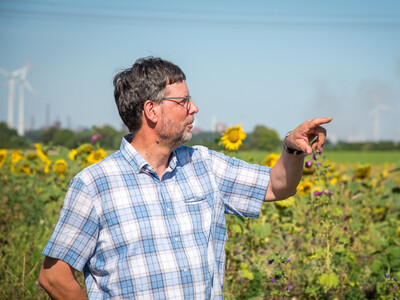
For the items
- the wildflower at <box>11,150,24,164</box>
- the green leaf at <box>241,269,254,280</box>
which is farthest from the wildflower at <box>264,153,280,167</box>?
the wildflower at <box>11,150,24,164</box>

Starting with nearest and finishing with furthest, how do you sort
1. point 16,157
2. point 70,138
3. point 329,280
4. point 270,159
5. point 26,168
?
point 329,280, point 270,159, point 70,138, point 26,168, point 16,157

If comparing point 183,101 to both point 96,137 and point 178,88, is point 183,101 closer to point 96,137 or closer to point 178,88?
point 178,88

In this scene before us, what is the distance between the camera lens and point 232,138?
409 centimetres

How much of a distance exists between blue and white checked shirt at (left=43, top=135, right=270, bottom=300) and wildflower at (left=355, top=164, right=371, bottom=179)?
3.67 meters

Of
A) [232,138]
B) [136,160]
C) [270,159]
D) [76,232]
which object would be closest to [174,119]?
[136,160]

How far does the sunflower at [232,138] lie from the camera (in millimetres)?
4074

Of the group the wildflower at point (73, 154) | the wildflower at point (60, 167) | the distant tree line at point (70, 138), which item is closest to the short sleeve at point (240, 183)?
the distant tree line at point (70, 138)

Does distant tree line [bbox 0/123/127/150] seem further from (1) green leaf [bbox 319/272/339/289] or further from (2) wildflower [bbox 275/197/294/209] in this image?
(1) green leaf [bbox 319/272/339/289]

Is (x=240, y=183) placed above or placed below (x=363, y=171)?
above

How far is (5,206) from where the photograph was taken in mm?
5160

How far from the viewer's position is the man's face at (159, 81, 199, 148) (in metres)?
2.14

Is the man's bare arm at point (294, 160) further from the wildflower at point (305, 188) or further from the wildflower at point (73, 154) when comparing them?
the wildflower at point (73, 154)

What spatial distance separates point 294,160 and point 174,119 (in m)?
0.54

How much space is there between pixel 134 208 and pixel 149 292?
32cm
